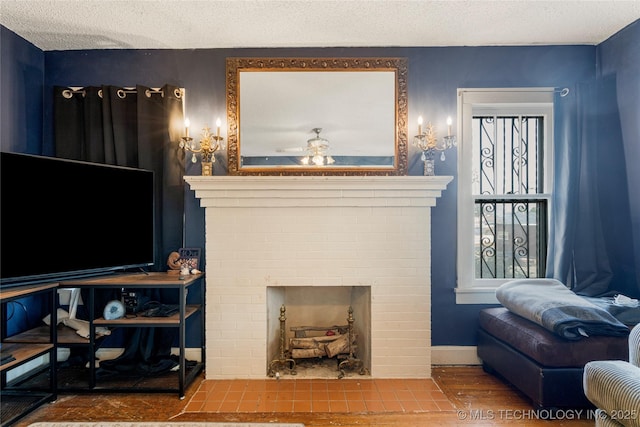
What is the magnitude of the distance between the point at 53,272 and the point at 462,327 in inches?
113

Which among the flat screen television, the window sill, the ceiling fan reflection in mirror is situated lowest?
the window sill

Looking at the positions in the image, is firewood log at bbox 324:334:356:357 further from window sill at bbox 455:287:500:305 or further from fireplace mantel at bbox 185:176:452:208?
fireplace mantel at bbox 185:176:452:208

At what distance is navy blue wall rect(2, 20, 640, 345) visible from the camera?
2.73 m

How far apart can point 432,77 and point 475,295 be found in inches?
67.8

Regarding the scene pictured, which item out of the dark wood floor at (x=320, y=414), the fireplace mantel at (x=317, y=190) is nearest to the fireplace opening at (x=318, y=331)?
the dark wood floor at (x=320, y=414)

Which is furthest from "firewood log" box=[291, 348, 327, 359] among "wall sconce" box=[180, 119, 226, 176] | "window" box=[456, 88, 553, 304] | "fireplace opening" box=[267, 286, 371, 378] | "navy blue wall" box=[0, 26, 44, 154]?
"navy blue wall" box=[0, 26, 44, 154]

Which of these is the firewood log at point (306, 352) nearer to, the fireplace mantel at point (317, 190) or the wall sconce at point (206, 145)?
the fireplace mantel at point (317, 190)

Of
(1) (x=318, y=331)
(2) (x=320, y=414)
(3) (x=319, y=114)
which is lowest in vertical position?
(2) (x=320, y=414)

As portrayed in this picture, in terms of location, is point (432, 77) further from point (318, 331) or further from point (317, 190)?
point (318, 331)

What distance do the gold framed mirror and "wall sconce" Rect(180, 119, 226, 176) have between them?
14 cm

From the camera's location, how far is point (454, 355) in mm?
2727

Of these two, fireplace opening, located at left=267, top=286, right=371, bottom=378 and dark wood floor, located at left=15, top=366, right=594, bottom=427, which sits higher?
fireplace opening, located at left=267, top=286, right=371, bottom=378

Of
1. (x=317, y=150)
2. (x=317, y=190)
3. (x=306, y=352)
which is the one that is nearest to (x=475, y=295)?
(x=306, y=352)

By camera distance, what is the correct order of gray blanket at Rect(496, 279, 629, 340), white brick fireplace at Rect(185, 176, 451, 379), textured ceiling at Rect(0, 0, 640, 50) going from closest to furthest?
gray blanket at Rect(496, 279, 629, 340) → textured ceiling at Rect(0, 0, 640, 50) → white brick fireplace at Rect(185, 176, 451, 379)
